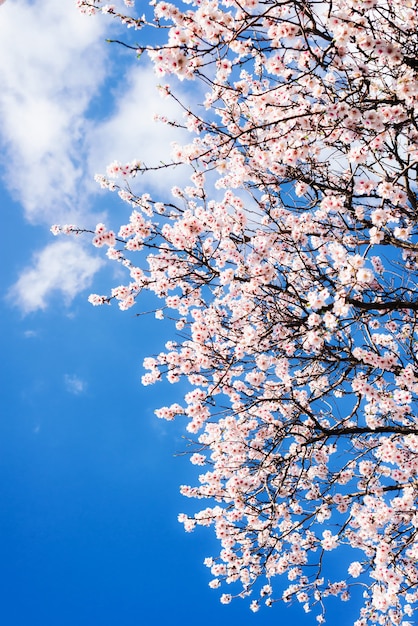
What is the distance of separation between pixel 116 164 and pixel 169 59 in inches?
64.8

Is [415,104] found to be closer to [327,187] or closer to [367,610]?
[327,187]

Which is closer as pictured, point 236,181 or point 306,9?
point 306,9

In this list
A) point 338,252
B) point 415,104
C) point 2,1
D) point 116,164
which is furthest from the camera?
point 116,164

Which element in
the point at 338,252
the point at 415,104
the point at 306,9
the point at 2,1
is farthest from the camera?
the point at 338,252

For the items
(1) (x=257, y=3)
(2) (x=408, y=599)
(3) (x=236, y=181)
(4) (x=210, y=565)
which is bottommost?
(2) (x=408, y=599)

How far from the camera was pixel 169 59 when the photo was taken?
4328 millimetres

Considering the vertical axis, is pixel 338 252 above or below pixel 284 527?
above

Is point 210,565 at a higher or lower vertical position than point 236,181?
lower

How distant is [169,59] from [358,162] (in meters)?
2.35

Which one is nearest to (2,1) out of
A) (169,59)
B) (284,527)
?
(169,59)

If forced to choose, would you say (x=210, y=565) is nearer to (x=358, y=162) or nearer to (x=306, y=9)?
(x=358, y=162)

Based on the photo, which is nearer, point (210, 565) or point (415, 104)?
point (415, 104)

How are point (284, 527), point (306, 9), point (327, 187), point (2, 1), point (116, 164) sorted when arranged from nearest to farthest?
point (2, 1)
point (306, 9)
point (116, 164)
point (327, 187)
point (284, 527)

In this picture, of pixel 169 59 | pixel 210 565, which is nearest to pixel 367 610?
pixel 210 565
